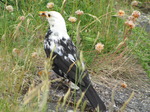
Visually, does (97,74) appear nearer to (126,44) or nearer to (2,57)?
(126,44)

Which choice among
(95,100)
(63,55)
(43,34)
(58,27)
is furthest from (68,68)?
(43,34)

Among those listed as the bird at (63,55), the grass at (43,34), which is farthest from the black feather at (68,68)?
the grass at (43,34)

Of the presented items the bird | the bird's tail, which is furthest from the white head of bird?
the bird's tail

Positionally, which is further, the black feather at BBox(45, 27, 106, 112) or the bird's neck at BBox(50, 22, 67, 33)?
the bird's neck at BBox(50, 22, 67, 33)

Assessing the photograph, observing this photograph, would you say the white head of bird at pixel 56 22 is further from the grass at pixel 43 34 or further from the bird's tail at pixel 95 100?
the bird's tail at pixel 95 100

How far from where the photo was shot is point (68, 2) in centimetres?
508

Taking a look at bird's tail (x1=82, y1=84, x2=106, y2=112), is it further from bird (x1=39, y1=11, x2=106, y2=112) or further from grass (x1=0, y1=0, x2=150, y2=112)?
grass (x1=0, y1=0, x2=150, y2=112)

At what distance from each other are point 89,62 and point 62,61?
749mm

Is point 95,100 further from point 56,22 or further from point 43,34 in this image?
point 43,34

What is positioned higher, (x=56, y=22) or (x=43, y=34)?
(x=56, y=22)

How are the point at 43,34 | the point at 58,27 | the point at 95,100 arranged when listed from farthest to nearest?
the point at 43,34, the point at 58,27, the point at 95,100

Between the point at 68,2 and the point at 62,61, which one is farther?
the point at 68,2

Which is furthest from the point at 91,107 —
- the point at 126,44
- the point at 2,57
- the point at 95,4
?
the point at 95,4

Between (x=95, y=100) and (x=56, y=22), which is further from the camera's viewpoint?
(x=56, y=22)
